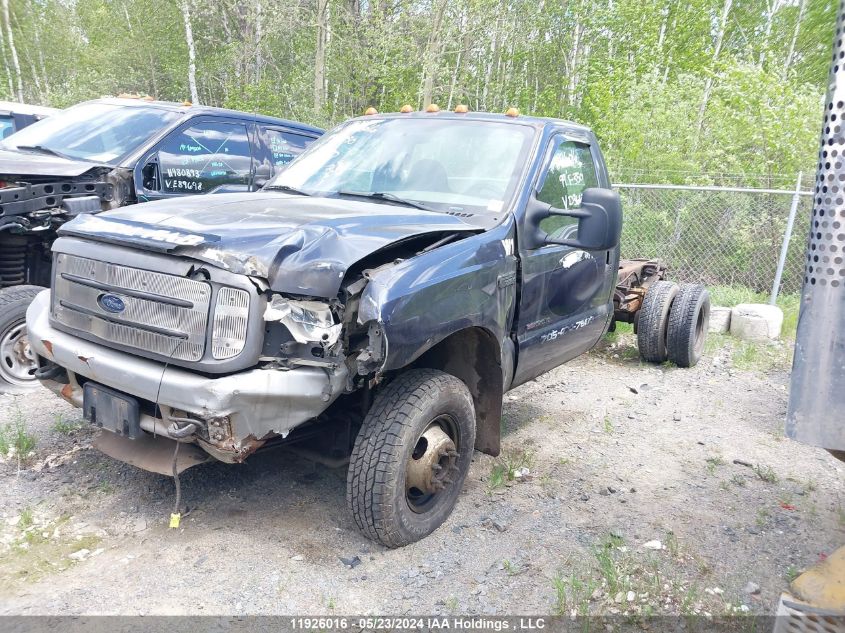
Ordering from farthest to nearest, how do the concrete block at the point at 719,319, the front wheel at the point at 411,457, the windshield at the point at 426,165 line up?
1. the concrete block at the point at 719,319
2. the windshield at the point at 426,165
3. the front wheel at the point at 411,457

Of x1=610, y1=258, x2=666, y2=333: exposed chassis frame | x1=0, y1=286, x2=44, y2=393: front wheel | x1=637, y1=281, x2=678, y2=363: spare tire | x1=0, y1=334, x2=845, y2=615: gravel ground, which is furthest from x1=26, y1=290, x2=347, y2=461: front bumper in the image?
x1=637, y1=281, x2=678, y2=363: spare tire

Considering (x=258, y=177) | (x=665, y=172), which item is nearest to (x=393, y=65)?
(x=665, y=172)

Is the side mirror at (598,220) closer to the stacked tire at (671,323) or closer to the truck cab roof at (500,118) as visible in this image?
the truck cab roof at (500,118)

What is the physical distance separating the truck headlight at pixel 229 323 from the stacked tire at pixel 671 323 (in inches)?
198

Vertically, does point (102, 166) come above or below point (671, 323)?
above

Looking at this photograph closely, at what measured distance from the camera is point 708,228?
9.83 metres

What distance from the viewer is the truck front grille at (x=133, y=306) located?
2.85m

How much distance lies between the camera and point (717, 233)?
386 inches

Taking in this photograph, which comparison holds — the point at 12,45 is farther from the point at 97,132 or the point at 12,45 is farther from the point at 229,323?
the point at 229,323

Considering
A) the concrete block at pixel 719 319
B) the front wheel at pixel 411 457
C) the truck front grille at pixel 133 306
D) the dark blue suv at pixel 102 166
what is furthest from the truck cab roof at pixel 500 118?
the concrete block at pixel 719 319

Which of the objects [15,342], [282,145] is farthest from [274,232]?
[282,145]

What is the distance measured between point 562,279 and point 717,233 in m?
6.48

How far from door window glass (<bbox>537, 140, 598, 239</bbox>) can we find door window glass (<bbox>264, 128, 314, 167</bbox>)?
3234mm

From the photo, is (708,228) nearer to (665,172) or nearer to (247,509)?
(665,172)
